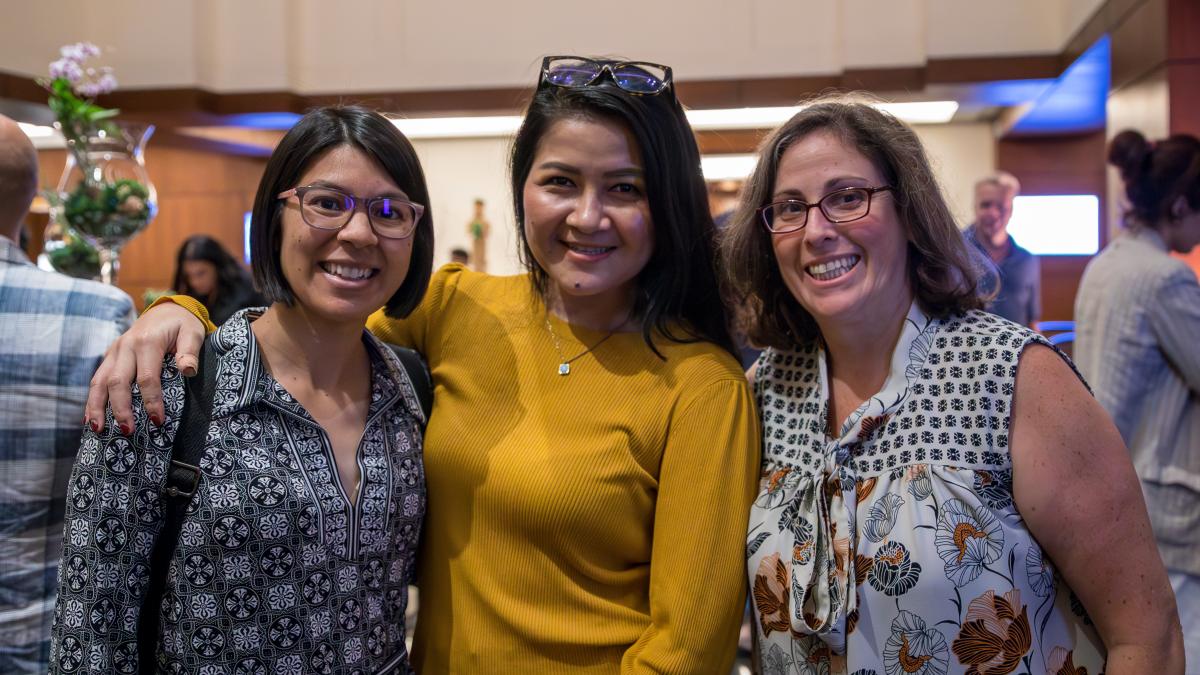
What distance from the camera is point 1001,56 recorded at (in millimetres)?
7625

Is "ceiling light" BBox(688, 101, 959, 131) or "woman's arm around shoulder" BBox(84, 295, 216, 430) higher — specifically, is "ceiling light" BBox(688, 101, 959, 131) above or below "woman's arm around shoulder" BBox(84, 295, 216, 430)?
above

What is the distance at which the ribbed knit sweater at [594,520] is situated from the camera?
1654 mm

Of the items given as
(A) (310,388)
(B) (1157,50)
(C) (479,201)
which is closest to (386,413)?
(A) (310,388)

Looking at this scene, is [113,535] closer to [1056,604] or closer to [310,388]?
[310,388]

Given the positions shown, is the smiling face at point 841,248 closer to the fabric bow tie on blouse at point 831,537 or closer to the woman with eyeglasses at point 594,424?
the fabric bow tie on blouse at point 831,537

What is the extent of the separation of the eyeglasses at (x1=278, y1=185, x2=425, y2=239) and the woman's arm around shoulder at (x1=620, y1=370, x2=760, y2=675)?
0.60 metres

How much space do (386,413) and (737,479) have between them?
2.10 ft

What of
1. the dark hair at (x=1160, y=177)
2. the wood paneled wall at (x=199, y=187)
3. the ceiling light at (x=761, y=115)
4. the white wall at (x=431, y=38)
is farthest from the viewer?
the wood paneled wall at (x=199, y=187)

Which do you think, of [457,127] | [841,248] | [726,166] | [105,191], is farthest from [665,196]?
[726,166]

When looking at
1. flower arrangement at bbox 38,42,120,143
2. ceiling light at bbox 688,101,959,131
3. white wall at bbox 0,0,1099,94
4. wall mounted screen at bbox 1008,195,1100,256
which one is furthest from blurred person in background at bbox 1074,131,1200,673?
wall mounted screen at bbox 1008,195,1100,256

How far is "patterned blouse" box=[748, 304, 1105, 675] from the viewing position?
1.50 metres

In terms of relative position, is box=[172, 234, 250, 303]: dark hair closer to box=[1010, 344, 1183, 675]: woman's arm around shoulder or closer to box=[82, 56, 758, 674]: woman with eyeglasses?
box=[82, 56, 758, 674]: woman with eyeglasses

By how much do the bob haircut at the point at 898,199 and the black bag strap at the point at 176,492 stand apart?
0.97 meters

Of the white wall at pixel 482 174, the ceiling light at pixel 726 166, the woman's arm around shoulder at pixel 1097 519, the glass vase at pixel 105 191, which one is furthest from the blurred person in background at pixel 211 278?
the ceiling light at pixel 726 166
